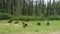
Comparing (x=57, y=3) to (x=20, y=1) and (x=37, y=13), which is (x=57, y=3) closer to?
(x=37, y=13)

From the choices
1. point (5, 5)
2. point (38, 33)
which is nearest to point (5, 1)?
point (5, 5)

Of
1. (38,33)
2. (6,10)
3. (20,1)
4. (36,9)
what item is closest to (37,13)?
(36,9)

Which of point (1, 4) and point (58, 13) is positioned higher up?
point (1, 4)

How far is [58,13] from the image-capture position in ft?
72.6

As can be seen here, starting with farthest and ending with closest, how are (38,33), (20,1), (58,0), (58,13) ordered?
(58,0)
(58,13)
(20,1)
(38,33)

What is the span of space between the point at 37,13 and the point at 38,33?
560 inches

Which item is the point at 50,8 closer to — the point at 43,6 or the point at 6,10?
the point at 43,6

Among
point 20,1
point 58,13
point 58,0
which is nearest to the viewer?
point 20,1

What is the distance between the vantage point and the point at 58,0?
78.0 feet

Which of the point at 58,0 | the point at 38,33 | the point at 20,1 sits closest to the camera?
the point at 38,33

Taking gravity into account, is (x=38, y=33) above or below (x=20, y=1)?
below

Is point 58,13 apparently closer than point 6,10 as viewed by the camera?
No

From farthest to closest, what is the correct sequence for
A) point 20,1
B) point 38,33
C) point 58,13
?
point 58,13
point 20,1
point 38,33

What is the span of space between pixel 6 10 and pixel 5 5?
1.28 meters
